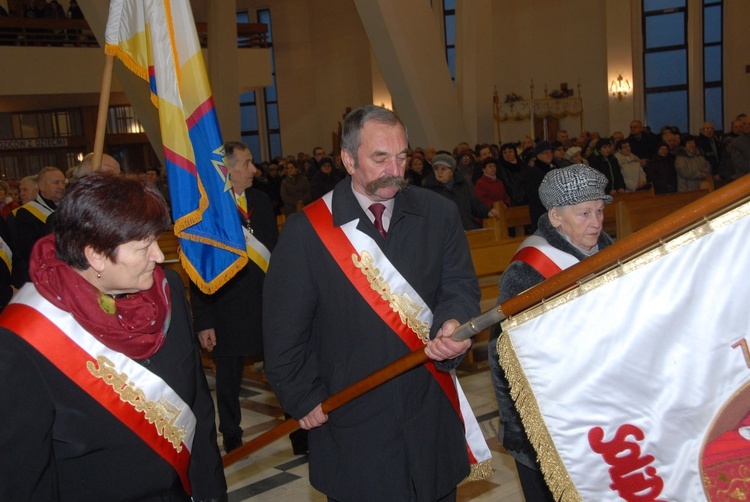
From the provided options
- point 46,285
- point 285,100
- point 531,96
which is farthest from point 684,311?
point 285,100

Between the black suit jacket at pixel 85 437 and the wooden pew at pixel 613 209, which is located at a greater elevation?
the black suit jacket at pixel 85 437

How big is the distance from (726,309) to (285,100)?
83.4 ft

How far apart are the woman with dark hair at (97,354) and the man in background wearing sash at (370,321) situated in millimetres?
583

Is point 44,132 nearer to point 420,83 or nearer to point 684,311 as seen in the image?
point 420,83

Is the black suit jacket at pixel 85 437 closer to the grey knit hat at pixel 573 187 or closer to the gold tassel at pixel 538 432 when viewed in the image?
the gold tassel at pixel 538 432

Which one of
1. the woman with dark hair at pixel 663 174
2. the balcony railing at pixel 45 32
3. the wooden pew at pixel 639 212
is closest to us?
the wooden pew at pixel 639 212

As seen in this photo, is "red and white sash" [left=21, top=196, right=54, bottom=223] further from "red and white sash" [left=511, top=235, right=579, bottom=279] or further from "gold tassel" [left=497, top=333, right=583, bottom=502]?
"gold tassel" [left=497, top=333, right=583, bottom=502]

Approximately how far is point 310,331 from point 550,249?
910mm

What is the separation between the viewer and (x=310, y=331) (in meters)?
2.90

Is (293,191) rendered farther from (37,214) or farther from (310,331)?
(310,331)

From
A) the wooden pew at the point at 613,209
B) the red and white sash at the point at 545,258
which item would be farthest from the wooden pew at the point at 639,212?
the red and white sash at the point at 545,258

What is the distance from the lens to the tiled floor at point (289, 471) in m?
4.50

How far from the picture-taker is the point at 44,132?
21797 mm

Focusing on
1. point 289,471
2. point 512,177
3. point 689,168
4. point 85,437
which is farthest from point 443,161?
point 689,168
